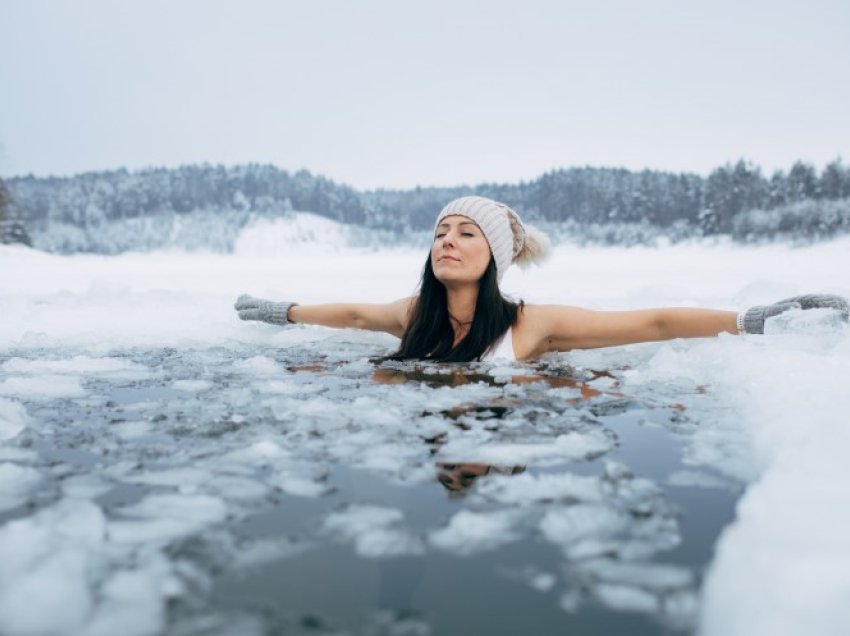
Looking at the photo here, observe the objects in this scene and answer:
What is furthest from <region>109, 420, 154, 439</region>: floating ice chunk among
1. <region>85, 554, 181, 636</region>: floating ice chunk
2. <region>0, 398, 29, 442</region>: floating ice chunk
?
<region>85, 554, 181, 636</region>: floating ice chunk

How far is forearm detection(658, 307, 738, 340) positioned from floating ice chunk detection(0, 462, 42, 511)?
2.78 meters

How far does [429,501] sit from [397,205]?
6988 cm

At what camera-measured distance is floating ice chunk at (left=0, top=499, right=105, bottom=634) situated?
3.26ft

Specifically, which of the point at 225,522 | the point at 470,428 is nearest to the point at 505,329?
the point at 470,428

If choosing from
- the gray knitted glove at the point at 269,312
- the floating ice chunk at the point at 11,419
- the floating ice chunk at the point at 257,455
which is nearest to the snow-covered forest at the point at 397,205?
the gray knitted glove at the point at 269,312

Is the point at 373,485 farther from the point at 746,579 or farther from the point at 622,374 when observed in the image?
the point at 622,374

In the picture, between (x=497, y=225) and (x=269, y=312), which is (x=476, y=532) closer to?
(x=497, y=225)

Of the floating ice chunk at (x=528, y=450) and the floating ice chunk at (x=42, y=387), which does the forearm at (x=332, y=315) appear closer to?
the floating ice chunk at (x=42, y=387)

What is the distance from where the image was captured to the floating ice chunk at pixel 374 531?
1.23 m

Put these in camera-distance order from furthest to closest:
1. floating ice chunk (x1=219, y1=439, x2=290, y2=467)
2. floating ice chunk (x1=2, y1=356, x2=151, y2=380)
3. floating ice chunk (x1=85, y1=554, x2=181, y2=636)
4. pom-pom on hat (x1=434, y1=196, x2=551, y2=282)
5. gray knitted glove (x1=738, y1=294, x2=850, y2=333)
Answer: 1. pom-pom on hat (x1=434, y1=196, x2=551, y2=282)
2. gray knitted glove (x1=738, y1=294, x2=850, y2=333)
3. floating ice chunk (x1=2, y1=356, x2=151, y2=380)
4. floating ice chunk (x1=219, y1=439, x2=290, y2=467)
5. floating ice chunk (x1=85, y1=554, x2=181, y2=636)

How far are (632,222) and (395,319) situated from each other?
5007cm

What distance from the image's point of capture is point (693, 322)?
3287 millimetres

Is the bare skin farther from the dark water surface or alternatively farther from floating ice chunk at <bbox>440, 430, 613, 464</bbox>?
floating ice chunk at <bbox>440, 430, 613, 464</bbox>

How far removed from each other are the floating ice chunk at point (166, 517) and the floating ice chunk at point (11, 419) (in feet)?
2.51
